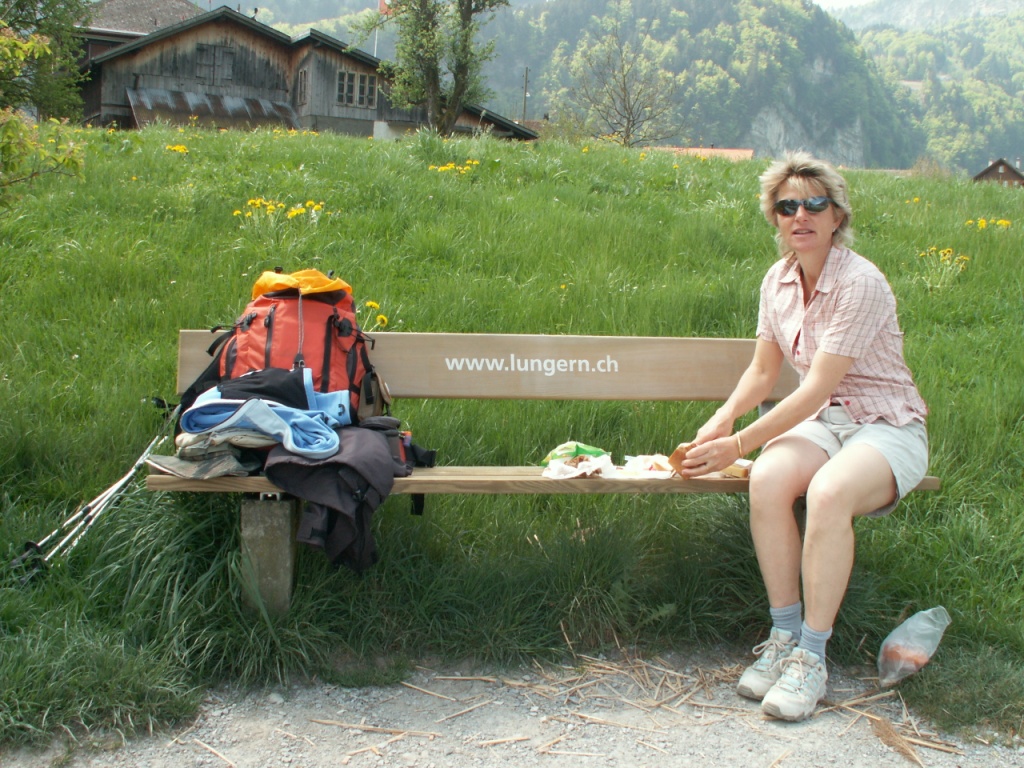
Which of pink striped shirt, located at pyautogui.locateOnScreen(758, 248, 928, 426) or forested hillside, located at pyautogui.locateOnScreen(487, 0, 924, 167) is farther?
forested hillside, located at pyautogui.locateOnScreen(487, 0, 924, 167)

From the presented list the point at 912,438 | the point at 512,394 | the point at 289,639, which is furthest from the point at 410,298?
the point at 912,438

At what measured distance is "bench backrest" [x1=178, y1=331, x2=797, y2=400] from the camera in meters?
3.64

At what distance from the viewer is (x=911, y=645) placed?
301 cm

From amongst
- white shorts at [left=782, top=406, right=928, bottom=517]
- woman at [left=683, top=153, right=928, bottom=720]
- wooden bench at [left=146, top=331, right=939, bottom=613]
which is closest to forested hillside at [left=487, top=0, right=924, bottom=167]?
wooden bench at [left=146, top=331, right=939, bottom=613]

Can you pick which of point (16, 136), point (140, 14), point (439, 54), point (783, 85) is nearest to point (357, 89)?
point (439, 54)

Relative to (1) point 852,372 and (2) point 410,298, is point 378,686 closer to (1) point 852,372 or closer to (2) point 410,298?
(1) point 852,372

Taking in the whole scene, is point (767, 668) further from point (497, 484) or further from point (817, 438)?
point (497, 484)

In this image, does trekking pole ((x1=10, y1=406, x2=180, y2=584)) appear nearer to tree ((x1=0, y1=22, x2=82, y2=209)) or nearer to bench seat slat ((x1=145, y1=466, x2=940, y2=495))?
bench seat slat ((x1=145, y1=466, x2=940, y2=495))

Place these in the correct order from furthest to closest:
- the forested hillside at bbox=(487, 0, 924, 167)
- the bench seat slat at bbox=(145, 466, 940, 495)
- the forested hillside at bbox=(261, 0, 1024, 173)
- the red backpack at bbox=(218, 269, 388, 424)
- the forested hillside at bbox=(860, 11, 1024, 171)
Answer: the forested hillside at bbox=(860, 11, 1024, 171), the forested hillside at bbox=(261, 0, 1024, 173), the forested hillside at bbox=(487, 0, 924, 167), the red backpack at bbox=(218, 269, 388, 424), the bench seat slat at bbox=(145, 466, 940, 495)

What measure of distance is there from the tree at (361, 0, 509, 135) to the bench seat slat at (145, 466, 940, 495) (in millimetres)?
25846

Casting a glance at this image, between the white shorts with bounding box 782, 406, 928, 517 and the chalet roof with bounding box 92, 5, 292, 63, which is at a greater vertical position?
the chalet roof with bounding box 92, 5, 292, 63

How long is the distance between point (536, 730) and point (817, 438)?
4.36 feet

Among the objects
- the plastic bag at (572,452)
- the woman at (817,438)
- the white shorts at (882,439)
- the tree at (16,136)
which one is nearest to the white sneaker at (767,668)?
the woman at (817,438)

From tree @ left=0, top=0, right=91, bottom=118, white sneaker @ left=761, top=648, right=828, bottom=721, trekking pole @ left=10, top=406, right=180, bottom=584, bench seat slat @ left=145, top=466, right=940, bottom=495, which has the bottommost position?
white sneaker @ left=761, top=648, right=828, bottom=721
